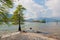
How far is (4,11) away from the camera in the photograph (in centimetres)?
272

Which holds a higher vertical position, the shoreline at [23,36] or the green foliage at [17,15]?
the green foliage at [17,15]

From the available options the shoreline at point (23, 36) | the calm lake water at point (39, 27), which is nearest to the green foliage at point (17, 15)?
the calm lake water at point (39, 27)

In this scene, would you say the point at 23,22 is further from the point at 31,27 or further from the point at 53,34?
the point at 53,34

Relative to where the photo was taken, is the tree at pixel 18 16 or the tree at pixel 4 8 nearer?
the tree at pixel 4 8

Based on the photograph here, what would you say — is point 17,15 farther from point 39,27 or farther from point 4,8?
point 39,27

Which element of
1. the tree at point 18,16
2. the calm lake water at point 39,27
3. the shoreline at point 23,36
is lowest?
the shoreline at point 23,36

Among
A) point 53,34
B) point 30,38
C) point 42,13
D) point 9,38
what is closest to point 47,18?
point 42,13

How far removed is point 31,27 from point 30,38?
0.23 meters

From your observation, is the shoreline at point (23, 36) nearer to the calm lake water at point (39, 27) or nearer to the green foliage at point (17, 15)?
the calm lake water at point (39, 27)

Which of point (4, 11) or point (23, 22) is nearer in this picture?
point (4, 11)

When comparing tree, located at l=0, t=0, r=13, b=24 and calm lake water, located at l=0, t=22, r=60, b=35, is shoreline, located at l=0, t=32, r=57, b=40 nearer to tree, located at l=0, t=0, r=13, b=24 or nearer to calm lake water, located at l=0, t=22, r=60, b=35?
calm lake water, located at l=0, t=22, r=60, b=35

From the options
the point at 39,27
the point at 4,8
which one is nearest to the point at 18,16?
the point at 4,8

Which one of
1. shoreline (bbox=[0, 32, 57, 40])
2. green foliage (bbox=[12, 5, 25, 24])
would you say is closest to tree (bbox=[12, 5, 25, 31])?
green foliage (bbox=[12, 5, 25, 24])

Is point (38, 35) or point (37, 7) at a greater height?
point (37, 7)
